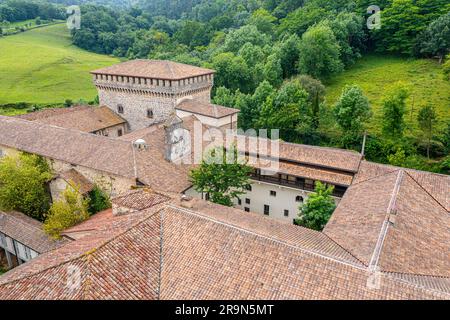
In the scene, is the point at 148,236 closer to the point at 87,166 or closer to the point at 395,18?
the point at 87,166

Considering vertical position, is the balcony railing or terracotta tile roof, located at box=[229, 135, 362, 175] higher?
terracotta tile roof, located at box=[229, 135, 362, 175]

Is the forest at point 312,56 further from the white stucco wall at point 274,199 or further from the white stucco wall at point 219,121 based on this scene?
the white stucco wall at point 274,199

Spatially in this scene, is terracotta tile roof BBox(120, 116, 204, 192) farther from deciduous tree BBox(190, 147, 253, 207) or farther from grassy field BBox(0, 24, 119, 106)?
grassy field BBox(0, 24, 119, 106)

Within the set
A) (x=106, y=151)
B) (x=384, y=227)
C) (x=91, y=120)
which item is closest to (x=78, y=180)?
(x=106, y=151)

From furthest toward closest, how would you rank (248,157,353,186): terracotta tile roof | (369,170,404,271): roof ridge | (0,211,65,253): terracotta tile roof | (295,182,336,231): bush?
(248,157,353,186): terracotta tile roof, (295,182,336,231): bush, (0,211,65,253): terracotta tile roof, (369,170,404,271): roof ridge

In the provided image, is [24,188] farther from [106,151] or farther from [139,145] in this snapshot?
[139,145]

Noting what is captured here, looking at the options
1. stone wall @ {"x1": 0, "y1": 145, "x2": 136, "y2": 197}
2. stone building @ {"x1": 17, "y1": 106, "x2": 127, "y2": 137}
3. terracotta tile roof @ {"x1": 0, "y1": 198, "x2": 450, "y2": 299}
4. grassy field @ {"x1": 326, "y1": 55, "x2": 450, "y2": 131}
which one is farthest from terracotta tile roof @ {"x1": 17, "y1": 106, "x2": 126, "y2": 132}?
grassy field @ {"x1": 326, "y1": 55, "x2": 450, "y2": 131}
